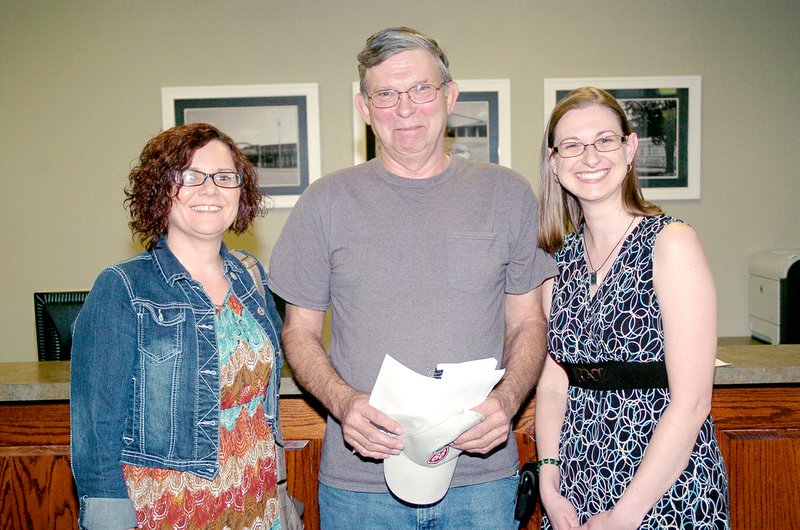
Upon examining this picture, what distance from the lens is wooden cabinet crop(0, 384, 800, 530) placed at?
75.7 inches

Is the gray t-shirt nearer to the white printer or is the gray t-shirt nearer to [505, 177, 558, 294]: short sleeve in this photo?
[505, 177, 558, 294]: short sleeve

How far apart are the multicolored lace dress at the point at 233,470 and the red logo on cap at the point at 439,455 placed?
405 millimetres

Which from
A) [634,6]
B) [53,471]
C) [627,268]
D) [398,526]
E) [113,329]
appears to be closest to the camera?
[113,329]

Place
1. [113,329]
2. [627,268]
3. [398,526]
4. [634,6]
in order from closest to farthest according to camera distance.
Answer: [113,329] → [627,268] → [398,526] → [634,6]

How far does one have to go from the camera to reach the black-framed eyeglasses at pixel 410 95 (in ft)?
5.64

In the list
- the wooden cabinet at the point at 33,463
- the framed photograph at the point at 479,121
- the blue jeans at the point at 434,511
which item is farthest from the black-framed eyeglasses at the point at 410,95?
the framed photograph at the point at 479,121

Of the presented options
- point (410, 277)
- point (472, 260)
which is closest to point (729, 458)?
point (472, 260)

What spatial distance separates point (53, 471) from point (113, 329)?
880mm

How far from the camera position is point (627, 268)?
1.50 metres

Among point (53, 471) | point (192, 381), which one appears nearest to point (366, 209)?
point (192, 381)

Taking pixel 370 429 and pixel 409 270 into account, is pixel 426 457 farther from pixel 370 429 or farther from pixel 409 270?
pixel 409 270

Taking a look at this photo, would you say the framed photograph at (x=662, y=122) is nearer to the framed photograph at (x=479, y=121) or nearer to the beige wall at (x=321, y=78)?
the beige wall at (x=321, y=78)

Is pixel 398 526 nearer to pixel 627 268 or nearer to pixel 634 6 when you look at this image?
pixel 627 268

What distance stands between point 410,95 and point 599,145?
19.5 inches
